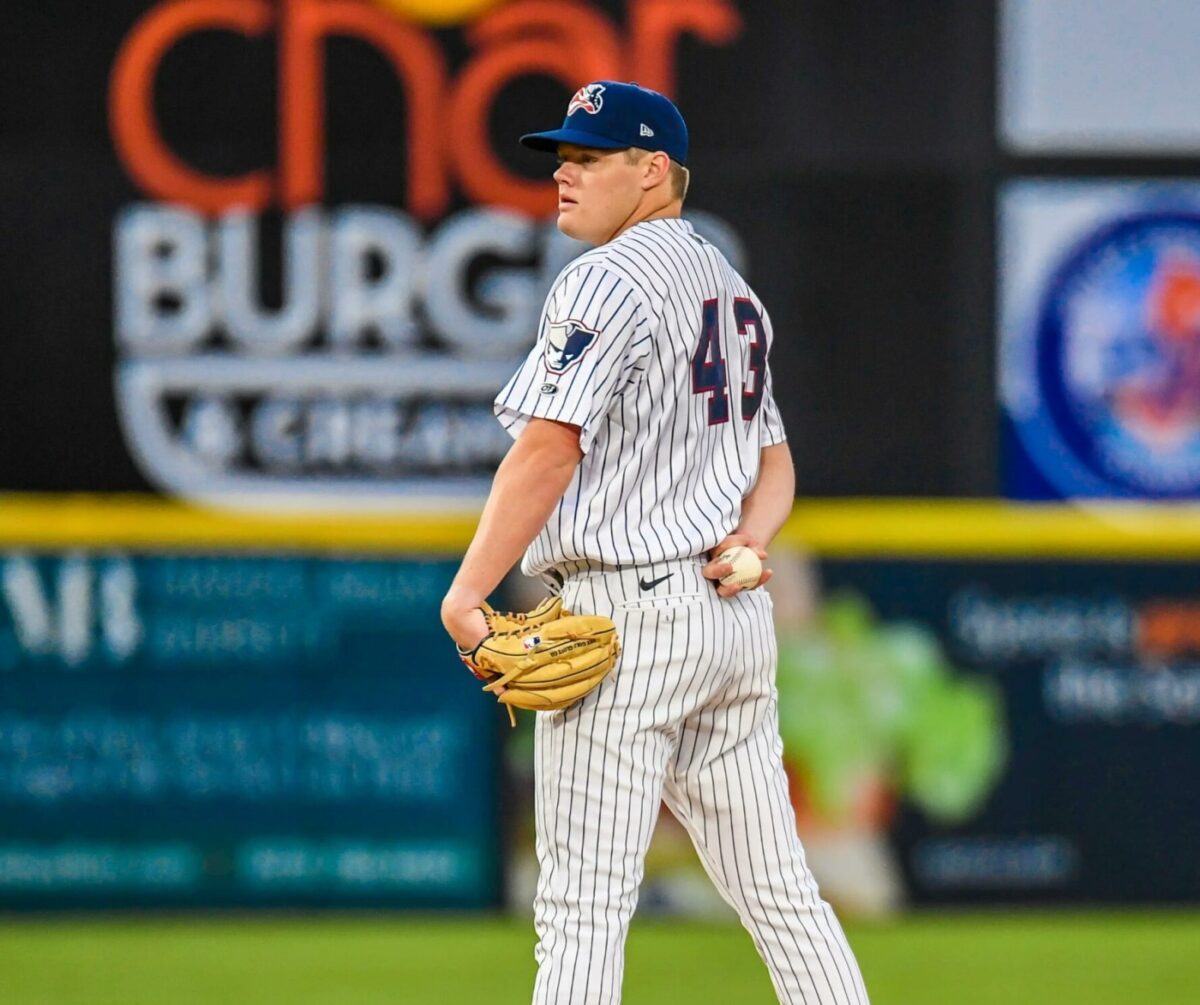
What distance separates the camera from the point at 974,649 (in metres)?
6.07

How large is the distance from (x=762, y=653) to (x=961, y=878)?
9.51 feet

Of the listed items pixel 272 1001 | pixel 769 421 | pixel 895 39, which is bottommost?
pixel 272 1001

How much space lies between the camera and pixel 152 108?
5895 mm

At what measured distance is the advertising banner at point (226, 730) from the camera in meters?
5.89

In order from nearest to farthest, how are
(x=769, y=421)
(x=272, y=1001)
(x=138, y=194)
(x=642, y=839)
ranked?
(x=642, y=839), (x=769, y=421), (x=272, y=1001), (x=138, y=194)

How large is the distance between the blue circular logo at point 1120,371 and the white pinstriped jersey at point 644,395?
9.25ft

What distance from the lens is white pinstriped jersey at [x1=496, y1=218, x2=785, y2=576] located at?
319 centimetres

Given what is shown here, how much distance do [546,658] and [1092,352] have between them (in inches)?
132

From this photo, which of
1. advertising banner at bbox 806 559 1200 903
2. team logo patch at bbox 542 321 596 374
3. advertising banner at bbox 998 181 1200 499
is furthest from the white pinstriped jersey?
advertising banner at bbox 998 181 1200 499

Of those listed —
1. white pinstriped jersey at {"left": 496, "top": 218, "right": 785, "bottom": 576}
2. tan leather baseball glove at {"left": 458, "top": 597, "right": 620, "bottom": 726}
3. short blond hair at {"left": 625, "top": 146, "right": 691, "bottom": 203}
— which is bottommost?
tan leather baseball glove at {"left": 458, "top": 597, "right": 620, "bottom": 726}

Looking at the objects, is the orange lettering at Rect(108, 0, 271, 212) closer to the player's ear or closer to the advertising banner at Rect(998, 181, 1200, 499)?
the advertising banner at Rect(998, 181, 1200, 499)

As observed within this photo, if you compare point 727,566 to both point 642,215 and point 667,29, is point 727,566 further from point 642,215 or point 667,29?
point 667,29

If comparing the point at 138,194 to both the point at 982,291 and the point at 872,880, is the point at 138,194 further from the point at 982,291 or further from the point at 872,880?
the point at 872,880

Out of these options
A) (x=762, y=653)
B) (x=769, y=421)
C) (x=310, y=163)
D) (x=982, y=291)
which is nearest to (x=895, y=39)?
(x=982, y=291)
